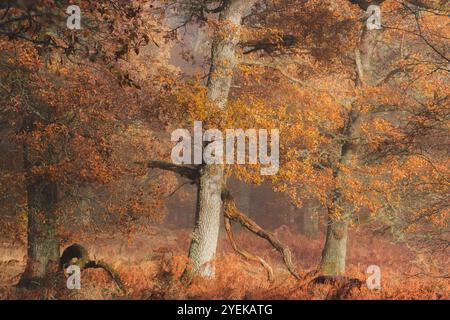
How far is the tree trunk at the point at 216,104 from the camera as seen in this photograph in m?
13.5

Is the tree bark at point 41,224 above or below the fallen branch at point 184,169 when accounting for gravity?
below

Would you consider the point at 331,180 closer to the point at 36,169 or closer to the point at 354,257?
the point at 36,169

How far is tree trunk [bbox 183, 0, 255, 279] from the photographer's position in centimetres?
1353

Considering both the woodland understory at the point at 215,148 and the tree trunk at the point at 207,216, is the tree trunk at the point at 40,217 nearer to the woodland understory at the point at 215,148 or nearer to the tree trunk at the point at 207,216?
the woodland understory at the point at 215,148

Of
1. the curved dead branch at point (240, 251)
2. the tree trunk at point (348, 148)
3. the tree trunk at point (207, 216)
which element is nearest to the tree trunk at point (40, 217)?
the tree trunk at point (207, 216)

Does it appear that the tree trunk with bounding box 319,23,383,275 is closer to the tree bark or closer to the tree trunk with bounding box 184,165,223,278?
the tree trunk with bounding box 184,165,223,278

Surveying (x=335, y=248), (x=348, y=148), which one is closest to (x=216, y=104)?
(x=348, y=148)

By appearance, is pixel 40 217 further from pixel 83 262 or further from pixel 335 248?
pixel 335 248

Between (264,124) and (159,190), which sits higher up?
(264,124)

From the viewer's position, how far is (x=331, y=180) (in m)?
15.8

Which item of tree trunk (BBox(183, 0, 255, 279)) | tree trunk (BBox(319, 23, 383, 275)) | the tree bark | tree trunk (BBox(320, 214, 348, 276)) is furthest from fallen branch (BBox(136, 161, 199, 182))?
tree trunk (BBox(320, 214, 348, 276))

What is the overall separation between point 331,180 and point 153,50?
15.6 metres

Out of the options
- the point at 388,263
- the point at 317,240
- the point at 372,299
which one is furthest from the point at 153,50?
the point at 372,299

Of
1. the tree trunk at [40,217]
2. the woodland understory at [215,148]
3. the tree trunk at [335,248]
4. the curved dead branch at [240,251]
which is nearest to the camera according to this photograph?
the woodland understory at [215,148]
